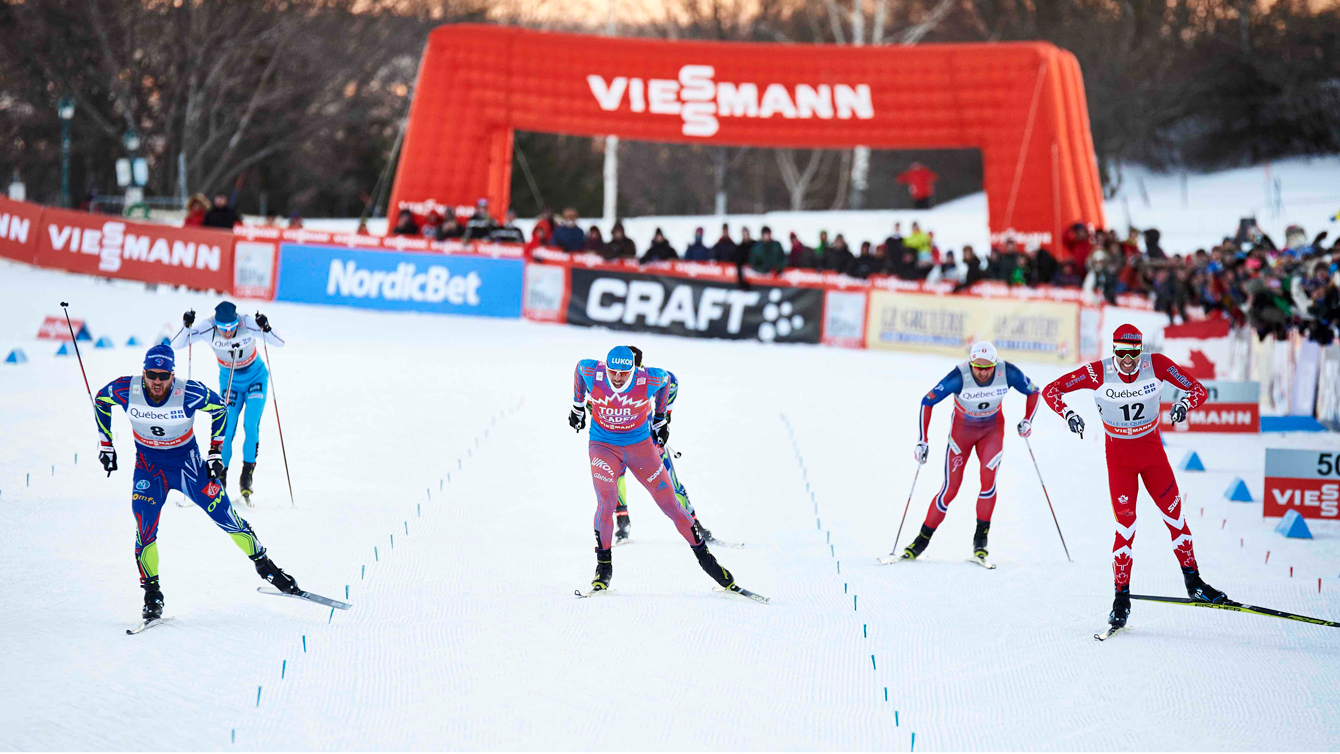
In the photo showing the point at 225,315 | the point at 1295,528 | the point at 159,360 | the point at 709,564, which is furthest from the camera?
the point at 1295,528

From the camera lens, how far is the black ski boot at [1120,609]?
7922 mm

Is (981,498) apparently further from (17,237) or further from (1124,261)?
(17,237)

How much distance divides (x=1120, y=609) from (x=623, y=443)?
3431mm

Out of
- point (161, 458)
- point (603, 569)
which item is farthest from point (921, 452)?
point (161, 458)

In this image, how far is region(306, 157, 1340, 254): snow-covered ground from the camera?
31812 mm

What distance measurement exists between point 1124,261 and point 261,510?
1656cm

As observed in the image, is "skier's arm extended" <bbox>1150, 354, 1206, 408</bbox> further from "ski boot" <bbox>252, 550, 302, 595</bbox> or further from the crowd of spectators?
the crowd of spectators

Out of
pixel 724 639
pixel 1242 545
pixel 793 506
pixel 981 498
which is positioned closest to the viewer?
pixel 724 639

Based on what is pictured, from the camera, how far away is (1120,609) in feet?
26.1

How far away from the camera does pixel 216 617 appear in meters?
7.75

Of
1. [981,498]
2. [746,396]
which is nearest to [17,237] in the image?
[746,396]

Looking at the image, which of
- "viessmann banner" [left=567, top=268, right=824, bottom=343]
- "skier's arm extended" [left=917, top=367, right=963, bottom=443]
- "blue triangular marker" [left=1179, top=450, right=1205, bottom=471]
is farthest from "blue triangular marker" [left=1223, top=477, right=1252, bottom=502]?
"viessmann banner" [left=567, top=268, right=824, bottom=343]

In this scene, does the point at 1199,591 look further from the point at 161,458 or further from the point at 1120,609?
the point at 161,458

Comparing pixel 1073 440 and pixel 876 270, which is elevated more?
pixel 876 270
